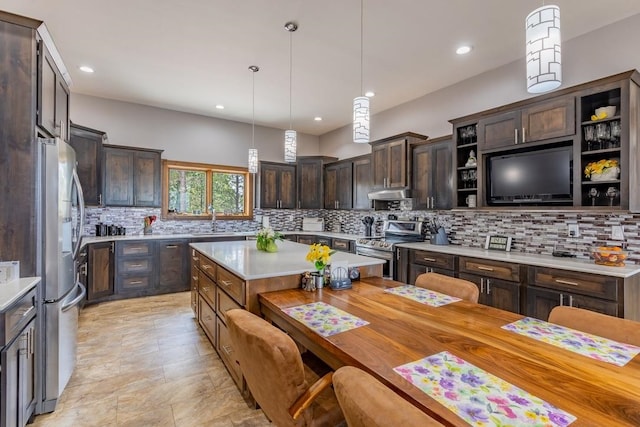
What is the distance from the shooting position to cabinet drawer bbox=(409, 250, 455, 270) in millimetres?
3562

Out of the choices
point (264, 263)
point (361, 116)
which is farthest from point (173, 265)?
point (361, 116)

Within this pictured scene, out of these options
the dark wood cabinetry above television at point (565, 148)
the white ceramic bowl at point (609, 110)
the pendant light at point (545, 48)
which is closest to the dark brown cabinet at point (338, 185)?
the dark wood cabinetry above television at point (565, 148)

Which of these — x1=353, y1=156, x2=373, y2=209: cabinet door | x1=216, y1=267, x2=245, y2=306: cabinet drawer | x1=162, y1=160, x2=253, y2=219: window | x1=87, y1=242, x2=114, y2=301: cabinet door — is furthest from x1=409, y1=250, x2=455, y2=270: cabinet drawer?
x1=87, y1=242, x2=114, y2=301: cabinet door

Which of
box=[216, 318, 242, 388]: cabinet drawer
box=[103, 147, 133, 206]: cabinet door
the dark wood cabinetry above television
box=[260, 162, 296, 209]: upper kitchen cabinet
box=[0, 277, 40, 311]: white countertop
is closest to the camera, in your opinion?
box=[0, 277, 40, 311]: white countertop

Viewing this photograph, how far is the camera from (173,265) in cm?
488

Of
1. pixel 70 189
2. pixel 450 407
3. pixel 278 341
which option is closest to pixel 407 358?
pixel 450 407

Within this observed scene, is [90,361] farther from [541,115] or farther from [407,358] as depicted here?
[541,115]

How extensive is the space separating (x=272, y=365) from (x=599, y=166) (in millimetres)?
3253

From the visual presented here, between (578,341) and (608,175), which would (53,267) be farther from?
(608,175)

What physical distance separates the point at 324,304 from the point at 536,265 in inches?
86.7

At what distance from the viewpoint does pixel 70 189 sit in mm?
2299

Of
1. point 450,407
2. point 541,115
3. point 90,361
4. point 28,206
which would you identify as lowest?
point 90,361

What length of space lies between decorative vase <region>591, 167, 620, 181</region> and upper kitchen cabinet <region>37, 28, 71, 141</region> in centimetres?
436

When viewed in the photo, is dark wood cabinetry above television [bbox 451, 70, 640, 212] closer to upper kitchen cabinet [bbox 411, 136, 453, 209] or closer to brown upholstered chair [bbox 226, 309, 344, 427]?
upper kitchen cabinet [bbox 411, 136, 453, 209]
